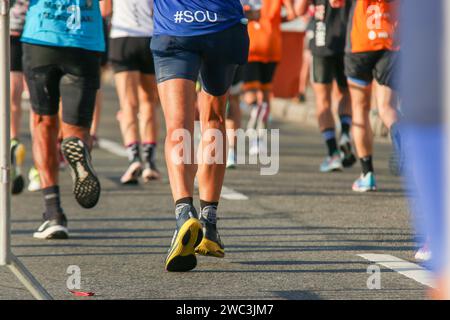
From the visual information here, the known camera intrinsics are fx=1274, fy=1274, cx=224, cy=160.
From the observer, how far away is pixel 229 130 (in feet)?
41.8

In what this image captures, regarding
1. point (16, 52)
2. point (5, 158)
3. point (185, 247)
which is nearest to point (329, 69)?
point (16, 52)

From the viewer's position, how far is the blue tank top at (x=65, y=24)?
7.95m

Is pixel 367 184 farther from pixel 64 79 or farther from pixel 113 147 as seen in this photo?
pixel 113 147

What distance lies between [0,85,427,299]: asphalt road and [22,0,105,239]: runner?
0.48 metres

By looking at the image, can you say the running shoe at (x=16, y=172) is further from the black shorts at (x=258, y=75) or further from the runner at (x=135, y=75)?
the black shorts at (x=258, y=75)

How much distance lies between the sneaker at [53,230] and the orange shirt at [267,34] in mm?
5754

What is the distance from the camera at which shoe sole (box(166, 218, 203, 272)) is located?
632 centimetres

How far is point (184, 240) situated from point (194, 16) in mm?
1303

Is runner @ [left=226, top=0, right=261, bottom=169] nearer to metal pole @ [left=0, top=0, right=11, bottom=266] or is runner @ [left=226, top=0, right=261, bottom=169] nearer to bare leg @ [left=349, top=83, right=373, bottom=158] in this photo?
bare leg @ [left=349, top=83, right=373, bottom=158]

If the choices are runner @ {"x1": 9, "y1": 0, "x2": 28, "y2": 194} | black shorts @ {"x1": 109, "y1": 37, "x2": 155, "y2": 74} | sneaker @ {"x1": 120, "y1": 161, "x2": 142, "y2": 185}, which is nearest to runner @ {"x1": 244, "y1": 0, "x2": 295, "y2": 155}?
black shorts @ {"x1": 109, "y1": 37, "x2": 155, "y2": 74}

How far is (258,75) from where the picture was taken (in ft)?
45.2

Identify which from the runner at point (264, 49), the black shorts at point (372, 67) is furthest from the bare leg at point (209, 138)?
the runner at point (264, 49)

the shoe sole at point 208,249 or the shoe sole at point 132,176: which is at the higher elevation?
the shoe sole at point 132,176
